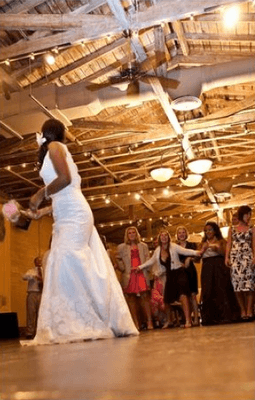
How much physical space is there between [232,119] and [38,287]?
4.22m

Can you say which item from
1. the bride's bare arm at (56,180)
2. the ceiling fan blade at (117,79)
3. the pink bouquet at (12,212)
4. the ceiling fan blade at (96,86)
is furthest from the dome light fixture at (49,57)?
the pink bouquet at (12,212)

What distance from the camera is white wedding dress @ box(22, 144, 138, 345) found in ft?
9.92

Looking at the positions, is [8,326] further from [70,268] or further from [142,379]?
[142,379]

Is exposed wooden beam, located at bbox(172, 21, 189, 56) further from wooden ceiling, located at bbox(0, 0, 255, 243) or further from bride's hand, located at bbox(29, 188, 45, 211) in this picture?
bride's hand, located at bbox(29, 188, 45, 211)

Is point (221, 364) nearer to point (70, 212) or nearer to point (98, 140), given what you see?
point (70, 212)

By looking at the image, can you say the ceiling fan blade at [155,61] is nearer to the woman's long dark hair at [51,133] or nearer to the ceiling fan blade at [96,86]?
the ceiling fan blade at [96,86]

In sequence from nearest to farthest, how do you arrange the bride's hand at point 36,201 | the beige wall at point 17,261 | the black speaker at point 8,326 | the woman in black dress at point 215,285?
1. the bride's hand at point 36,201
2. the woman in black dress at point 215,285
3. the black speaker at point 8,326
4. the beige wall at point 17,261

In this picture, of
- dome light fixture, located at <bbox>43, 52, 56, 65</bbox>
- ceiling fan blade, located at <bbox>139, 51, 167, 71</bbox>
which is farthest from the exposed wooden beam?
dome light fixture, located at <bbox>43, 52, 56, 65</bbox>

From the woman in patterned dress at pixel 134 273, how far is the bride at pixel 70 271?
3468 millimetres

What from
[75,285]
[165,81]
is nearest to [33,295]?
[165,81]

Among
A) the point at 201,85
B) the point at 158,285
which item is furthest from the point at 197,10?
the point at 158,285

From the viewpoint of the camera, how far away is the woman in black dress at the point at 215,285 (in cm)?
616

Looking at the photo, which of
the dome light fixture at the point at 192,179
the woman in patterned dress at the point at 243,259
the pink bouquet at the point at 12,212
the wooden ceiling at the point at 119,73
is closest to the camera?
the pink bouquet at the point at 12,212

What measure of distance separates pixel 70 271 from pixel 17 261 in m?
9.23
